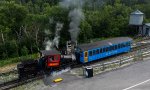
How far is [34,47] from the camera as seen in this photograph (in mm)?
36375

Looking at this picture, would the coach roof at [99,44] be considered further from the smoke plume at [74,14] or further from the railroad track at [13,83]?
the railroad track at [13,83]

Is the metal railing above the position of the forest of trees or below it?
below

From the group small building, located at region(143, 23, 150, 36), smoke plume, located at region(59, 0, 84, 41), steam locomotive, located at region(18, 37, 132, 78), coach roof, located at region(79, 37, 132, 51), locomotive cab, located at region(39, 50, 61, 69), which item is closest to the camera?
steam locomotive, located at region(18, 37, 132, 78)

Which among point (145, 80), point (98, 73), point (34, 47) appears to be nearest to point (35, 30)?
point (34, 47)

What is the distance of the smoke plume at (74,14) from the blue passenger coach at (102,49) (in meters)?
2.37

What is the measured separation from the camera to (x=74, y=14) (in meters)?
32.3

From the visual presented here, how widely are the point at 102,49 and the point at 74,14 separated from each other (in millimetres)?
6554

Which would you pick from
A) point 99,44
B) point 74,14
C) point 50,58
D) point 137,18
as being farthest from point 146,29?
point 50,58

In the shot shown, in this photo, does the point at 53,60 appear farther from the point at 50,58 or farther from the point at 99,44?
the point at 99,44

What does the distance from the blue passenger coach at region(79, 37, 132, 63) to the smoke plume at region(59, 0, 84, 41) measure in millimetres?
2367

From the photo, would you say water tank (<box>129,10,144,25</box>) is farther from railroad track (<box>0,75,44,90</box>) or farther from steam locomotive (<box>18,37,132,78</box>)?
railroad track (<box>0,75,44,90</box>)

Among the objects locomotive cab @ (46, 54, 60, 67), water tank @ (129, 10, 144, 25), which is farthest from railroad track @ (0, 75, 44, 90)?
water tank @ (129, 10, 144, 25)

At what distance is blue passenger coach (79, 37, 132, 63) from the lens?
26656 millimetres

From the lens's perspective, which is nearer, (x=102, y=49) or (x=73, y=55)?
(x=73, y=55)
